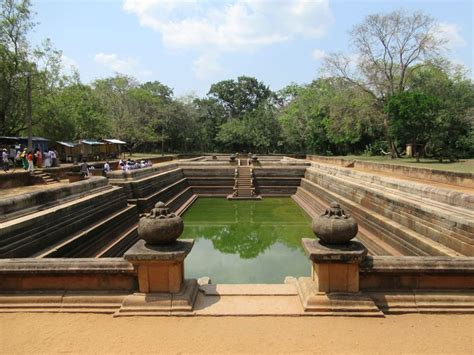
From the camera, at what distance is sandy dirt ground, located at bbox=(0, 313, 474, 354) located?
3.08 metres

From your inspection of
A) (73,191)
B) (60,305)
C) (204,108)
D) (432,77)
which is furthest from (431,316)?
(204,108)

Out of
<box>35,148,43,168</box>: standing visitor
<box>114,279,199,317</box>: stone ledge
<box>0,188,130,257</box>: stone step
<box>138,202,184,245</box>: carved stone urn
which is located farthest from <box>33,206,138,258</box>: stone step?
<box>35,148,43,168</box>: standing visitor

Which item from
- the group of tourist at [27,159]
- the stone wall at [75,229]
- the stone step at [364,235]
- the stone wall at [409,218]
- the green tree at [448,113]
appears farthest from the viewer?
the green tree at [448,113]

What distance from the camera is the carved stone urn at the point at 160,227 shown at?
3680mm

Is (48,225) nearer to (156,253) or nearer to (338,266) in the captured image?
(156,253)

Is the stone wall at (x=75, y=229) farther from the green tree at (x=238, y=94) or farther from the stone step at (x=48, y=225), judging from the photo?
the green tree at (x=238, y=94)

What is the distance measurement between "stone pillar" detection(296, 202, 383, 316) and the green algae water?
129 inches

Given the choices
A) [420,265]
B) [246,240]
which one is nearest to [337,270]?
[420,265]

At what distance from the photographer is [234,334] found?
3.29 metres

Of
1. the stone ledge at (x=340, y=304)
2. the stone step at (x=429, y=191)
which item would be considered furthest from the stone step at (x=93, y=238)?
the stone step at (x=429, y=191)

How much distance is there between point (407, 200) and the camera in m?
7.86

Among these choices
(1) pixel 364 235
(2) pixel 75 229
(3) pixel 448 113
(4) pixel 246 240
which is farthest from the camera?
(3) pixel 448 113

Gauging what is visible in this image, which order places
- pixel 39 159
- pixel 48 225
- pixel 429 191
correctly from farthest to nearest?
pixel 39 159, pixel 429 191, pixel 48 225

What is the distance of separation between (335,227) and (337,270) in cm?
47
